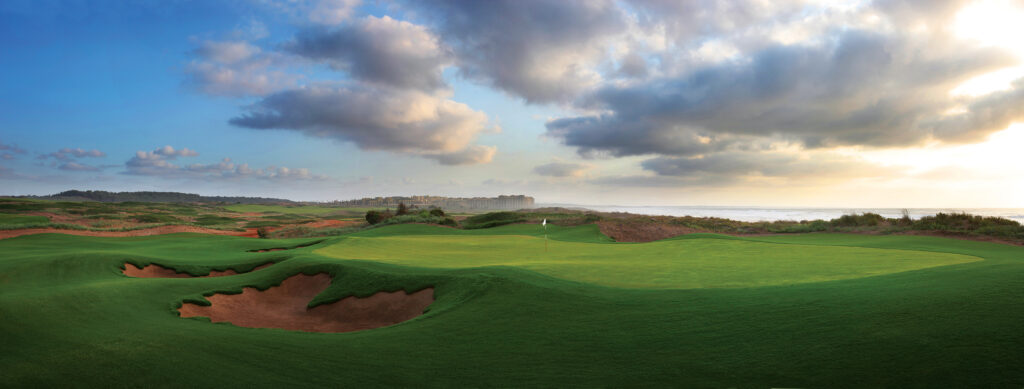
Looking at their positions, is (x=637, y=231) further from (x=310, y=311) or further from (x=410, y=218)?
(x=310, y=311)

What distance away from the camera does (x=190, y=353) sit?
6.25m

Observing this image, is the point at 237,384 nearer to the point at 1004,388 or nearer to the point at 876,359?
the point at 876,359

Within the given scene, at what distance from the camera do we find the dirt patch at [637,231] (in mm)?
38844

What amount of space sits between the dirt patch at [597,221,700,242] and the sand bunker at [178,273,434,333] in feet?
88.3

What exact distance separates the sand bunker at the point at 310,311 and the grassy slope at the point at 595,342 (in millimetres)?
2683

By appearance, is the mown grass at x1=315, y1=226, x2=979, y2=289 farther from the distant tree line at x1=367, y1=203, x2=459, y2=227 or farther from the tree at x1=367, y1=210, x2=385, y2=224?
the tree at x1=367, y1=210, x2=385, y2=224

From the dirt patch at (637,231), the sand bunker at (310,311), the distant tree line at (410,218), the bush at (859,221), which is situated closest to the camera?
the sand bunker at (310,311)

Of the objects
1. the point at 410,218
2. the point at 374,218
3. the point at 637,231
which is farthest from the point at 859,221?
the point at 374,218

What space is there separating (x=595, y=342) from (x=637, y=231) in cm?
3530

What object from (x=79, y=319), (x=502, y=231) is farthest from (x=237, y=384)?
(x=502, y=231)

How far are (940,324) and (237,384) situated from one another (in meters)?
8.79

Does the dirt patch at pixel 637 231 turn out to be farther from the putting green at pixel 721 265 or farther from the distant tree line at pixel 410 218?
the distant tree line at pixel 410 218

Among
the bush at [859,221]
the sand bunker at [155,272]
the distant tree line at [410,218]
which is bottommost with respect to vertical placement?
the sand bunker at [155,272]

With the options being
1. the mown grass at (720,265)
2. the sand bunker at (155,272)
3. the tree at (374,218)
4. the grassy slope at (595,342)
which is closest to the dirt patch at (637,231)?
the mown grass at (720,265)
